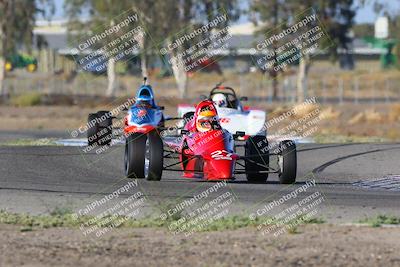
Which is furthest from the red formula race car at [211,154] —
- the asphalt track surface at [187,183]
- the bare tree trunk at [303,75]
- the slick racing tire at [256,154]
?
the bare tree trunk at [303,75]

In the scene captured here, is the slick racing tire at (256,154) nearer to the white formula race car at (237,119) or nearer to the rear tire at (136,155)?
the rear tire at (136,155)

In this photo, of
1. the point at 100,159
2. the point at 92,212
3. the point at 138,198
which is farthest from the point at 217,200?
the point at 100,159

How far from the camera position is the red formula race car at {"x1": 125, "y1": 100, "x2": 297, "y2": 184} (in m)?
18.7

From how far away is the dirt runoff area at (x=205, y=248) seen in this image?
11367 mm

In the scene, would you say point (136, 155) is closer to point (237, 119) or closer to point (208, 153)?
point (208, 153)

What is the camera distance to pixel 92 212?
49.0 feet

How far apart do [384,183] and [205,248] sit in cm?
930

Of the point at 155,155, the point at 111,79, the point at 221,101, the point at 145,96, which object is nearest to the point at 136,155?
the point at 155,155

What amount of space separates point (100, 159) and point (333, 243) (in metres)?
12.2

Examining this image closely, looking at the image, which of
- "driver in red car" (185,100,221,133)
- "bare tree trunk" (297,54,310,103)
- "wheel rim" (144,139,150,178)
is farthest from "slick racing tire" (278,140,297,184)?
"bare tree trunk" (297,54,310,103)

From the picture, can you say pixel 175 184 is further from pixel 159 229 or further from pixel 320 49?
pixel 320 49

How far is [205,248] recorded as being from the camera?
12133mm

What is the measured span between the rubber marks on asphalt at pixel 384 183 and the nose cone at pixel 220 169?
2819 millimetres

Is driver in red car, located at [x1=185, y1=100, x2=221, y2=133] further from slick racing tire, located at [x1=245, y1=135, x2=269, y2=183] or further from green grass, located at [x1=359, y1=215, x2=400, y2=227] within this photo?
green grass, located at [x1=359, y1=215, x2=400, y2=227]
